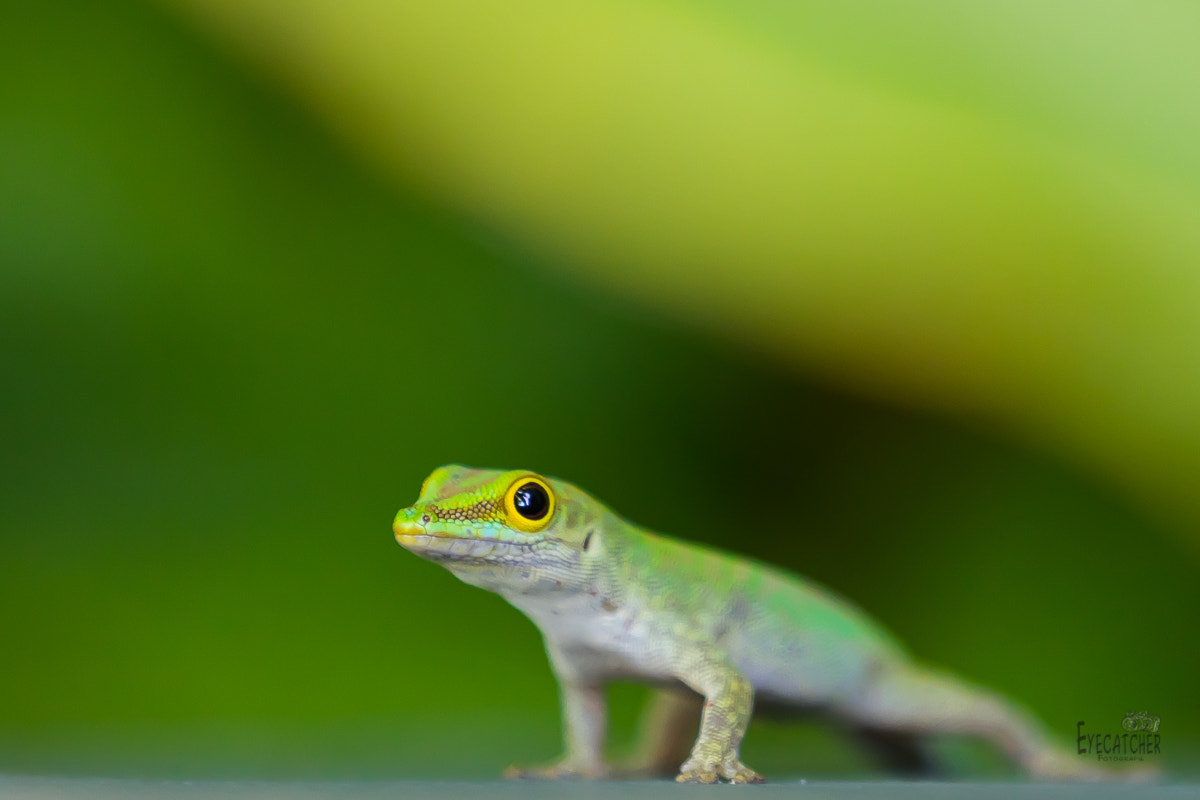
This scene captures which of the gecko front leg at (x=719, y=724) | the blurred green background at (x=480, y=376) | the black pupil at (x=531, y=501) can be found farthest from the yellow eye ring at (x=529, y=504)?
the blurred green background at (x=480, y=376)

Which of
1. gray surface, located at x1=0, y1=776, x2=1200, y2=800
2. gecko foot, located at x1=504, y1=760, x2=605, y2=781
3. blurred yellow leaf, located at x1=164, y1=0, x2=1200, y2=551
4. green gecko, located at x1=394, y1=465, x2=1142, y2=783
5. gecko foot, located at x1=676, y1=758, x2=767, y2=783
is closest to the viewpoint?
gray surface, located at x1=0, y1=776, x2=1200, y2=800

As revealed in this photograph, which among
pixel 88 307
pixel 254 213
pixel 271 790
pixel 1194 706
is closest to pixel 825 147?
pixel 254 213

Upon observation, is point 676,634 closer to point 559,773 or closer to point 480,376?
point 559,773

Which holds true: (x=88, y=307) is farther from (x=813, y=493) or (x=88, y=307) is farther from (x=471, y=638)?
(x=813, y=493)

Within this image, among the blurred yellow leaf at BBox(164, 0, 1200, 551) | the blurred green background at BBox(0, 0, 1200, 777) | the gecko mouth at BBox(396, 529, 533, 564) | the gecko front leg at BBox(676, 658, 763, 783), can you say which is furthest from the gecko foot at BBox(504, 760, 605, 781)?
the blurred yellow leaf at BBox(164, 0, 1200, 551)

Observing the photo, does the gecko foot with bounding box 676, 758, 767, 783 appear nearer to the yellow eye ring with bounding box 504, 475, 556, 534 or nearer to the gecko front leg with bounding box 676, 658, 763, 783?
the gecko front leg with bounding box 676, 658, 763, 783

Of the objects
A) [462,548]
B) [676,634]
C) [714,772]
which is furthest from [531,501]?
[714,772]

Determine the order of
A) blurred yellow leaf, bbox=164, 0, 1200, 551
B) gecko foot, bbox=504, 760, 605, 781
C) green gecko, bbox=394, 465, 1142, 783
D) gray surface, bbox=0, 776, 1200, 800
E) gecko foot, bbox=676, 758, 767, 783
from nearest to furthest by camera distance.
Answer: gray surface, bbox=0, 776, 1200, 800
gecko foot, bbox=676, 758, 767, 783
green gecko, bbox=394, 465, 1142, 783
gecko foot, bbox=504, 760, 605, 781
blurred yellow leaf, bbox=164, 0, 1200, 551
